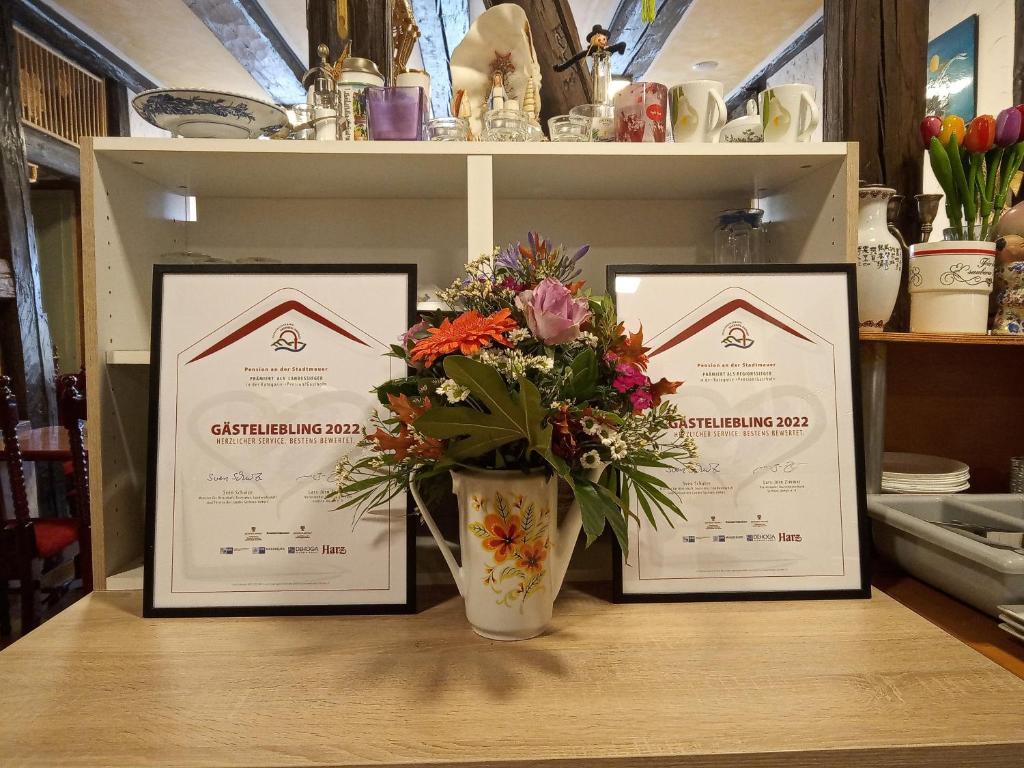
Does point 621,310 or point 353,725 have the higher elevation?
point 621,310

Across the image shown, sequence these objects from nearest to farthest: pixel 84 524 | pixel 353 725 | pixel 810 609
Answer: pixel 353 725
pixel 810 609
pixel 84 524

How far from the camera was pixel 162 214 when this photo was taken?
3.67ft

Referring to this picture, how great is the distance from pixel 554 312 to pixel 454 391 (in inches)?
5.8

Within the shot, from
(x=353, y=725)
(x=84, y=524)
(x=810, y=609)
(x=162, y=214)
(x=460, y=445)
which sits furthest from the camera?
(x=84, y=524)

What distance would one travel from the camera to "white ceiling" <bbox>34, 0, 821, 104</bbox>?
353cm

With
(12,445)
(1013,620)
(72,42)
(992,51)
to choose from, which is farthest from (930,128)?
(72,42)

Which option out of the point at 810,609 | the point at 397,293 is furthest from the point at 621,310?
the point at 810,609

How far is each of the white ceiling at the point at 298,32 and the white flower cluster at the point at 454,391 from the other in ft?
10.4

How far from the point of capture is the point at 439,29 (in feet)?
11.1

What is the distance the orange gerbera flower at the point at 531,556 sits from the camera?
2.67 ft

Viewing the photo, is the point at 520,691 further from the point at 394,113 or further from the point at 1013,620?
the point at 394,113

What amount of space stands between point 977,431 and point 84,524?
270 centimetres

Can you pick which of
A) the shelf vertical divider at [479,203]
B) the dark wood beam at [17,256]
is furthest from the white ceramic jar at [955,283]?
the dark wood beam at [17,256]

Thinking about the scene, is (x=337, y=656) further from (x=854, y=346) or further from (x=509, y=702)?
(x=854, y=346)
